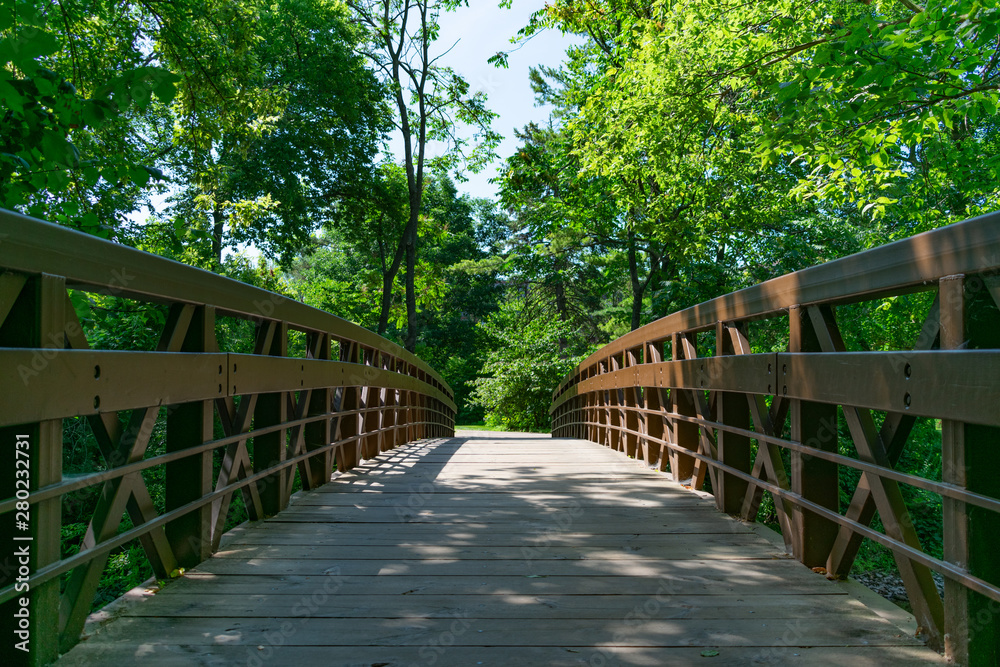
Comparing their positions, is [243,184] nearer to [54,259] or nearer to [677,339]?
[677,339]

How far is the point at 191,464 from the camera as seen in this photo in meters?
3.01

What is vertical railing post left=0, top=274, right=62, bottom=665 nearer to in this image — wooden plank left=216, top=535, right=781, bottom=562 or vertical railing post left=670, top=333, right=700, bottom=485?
wooden plank left=216, top=535, right=781, bottom=562

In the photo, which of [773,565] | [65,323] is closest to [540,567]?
[773,565]

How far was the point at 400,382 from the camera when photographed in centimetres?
823

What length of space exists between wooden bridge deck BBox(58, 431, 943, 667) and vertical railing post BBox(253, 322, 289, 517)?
0.17 meters

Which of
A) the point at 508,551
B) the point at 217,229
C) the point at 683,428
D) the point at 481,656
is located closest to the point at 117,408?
the point at 481,656

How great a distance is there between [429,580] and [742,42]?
812 cm

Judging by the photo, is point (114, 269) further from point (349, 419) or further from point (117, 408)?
point (349, 419)

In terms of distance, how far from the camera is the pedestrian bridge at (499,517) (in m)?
1.95

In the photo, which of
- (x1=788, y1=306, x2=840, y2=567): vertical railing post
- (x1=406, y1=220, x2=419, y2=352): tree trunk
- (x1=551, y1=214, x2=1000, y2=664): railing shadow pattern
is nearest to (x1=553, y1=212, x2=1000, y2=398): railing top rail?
(x1=551, y1=214, x2=1000, y2=664): railing shadow pattern

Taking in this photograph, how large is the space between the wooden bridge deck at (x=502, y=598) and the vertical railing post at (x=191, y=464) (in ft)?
0.45

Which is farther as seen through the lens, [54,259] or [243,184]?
[243,184]

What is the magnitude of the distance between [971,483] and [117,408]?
105 inches

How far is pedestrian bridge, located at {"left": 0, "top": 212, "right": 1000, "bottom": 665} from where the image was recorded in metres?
1.95
